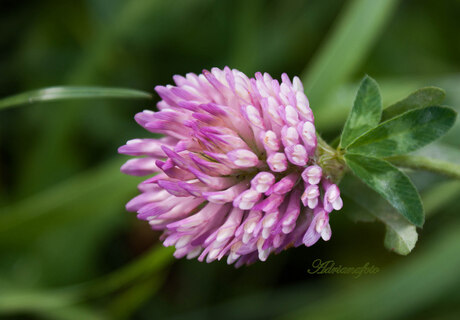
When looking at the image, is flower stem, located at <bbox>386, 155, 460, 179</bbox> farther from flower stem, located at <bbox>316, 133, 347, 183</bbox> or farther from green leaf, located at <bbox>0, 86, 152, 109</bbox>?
green leaf, located at <bbox>0, 86, 152, 109</bbox>

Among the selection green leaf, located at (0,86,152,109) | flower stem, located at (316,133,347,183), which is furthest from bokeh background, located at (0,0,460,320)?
flower stem, located at (316,133,347,183)

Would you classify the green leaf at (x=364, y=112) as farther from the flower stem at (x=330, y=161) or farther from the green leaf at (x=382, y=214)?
the green leaf at (x=382, y=214)

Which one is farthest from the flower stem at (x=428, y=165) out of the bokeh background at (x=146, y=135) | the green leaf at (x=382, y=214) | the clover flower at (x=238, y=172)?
the bokeh background at (x=146, y=135)

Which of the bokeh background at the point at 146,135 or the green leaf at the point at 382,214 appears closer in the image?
the green leaf at the point at 382,214

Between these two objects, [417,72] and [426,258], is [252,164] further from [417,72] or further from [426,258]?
[417,72]

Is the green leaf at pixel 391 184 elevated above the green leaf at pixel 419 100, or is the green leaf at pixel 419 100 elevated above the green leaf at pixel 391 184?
the green leaf at pixel 419 100

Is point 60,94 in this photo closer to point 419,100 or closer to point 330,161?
point 330,161

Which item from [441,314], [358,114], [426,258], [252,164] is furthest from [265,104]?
[441,314]
